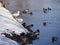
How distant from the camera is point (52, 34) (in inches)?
404

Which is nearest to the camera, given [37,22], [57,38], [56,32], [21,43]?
[21,43]

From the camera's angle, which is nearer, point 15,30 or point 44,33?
point 15,30

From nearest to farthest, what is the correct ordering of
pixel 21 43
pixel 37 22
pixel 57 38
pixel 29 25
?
→ pixel 21 43, pixel 57 38, pixel 29 25, pixel 37 22

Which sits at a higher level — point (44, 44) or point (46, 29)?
point (46, 29)

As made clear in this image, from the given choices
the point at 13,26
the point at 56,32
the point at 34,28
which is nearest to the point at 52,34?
the point at 56,32

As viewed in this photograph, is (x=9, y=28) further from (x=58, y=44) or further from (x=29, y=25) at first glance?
(x=29, y=25)

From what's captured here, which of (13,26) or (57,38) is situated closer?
(13,26)

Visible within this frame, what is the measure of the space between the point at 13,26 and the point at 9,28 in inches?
21.4

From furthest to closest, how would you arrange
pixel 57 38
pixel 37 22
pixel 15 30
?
1. pixel 37 22
2. pixel 57 38
3. pixel 15 30

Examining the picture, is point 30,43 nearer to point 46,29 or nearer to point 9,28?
point 9,28

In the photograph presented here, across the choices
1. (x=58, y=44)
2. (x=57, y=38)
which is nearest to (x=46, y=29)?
(x=57, y=38)

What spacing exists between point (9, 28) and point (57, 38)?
2.17m

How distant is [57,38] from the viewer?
9.82 metres

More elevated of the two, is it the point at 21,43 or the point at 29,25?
the point at 29,25
